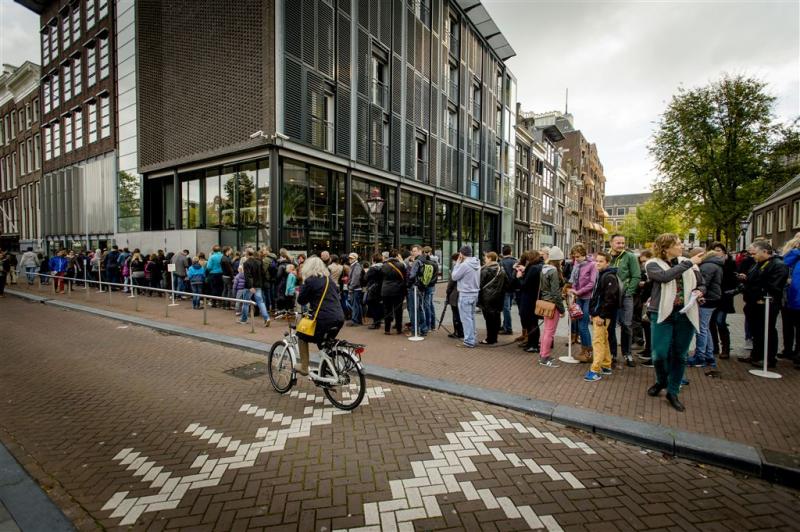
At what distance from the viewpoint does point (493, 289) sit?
24.8ft

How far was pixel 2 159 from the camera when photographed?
115 ft

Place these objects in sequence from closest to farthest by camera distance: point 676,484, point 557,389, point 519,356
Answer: point 676,484 → point 557,389 → point 519,356

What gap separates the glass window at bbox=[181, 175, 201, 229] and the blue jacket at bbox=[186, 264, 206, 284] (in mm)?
5596

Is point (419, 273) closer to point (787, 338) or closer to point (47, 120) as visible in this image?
point (787, 338)

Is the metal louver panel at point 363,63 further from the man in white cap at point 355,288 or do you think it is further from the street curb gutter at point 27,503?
the street curb gutter at point 27,503

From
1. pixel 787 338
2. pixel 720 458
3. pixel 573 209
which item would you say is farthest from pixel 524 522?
pixel 573 209

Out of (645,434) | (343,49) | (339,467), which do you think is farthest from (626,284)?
A: (343,49)

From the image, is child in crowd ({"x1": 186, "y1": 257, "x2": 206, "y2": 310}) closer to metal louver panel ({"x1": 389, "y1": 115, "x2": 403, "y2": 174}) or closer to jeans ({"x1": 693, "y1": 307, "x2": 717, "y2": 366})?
metal louver panel ({"x1": 389, "y1": 115, "x2": 403, "y2": 174})

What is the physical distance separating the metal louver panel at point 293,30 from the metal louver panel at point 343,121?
7.70 feet

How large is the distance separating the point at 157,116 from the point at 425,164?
13.5 m

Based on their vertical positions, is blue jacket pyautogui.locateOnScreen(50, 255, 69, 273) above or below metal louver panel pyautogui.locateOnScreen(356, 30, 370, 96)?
below

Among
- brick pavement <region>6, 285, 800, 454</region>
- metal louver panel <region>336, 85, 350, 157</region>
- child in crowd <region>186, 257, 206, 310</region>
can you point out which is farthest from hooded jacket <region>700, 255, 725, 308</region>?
metal louver panel <region>336, 85, 350, 157</region>

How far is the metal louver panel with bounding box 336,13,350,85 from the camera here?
16.2 metres

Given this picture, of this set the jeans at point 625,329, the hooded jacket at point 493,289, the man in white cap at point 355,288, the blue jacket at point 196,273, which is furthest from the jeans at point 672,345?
the blue jacket at point 196,273
